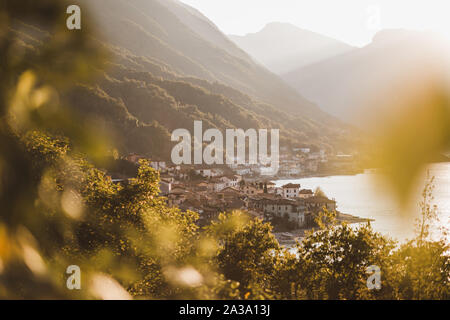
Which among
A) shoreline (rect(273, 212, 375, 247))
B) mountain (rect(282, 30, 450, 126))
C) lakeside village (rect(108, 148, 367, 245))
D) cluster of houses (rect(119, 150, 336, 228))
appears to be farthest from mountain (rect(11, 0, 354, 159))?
mountain (rect(282, 30, 450, 126))

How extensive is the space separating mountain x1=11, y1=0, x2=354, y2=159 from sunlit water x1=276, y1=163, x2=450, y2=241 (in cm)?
1916

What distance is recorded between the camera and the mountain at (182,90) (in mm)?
60938

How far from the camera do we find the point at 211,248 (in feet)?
18.5

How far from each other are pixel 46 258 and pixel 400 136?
456 inches

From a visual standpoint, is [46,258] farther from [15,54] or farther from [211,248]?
[211,248]

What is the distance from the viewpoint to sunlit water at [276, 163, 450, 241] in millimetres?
26325

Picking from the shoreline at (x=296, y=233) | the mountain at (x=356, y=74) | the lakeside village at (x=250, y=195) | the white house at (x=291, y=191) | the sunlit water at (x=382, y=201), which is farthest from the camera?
the mountain at (x=356, y=74)

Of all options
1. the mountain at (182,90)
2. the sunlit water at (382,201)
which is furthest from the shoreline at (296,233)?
the mountain at (182,90)

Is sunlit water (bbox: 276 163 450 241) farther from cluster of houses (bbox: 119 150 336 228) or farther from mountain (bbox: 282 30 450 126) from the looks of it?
mountain (bbox: 282 30 450 126)

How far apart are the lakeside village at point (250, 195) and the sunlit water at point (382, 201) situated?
2401 mm

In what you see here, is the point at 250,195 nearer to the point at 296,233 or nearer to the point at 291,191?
the point at 291,191

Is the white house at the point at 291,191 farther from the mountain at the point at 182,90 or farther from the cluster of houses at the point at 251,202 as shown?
the mountain at the point at 182,90
